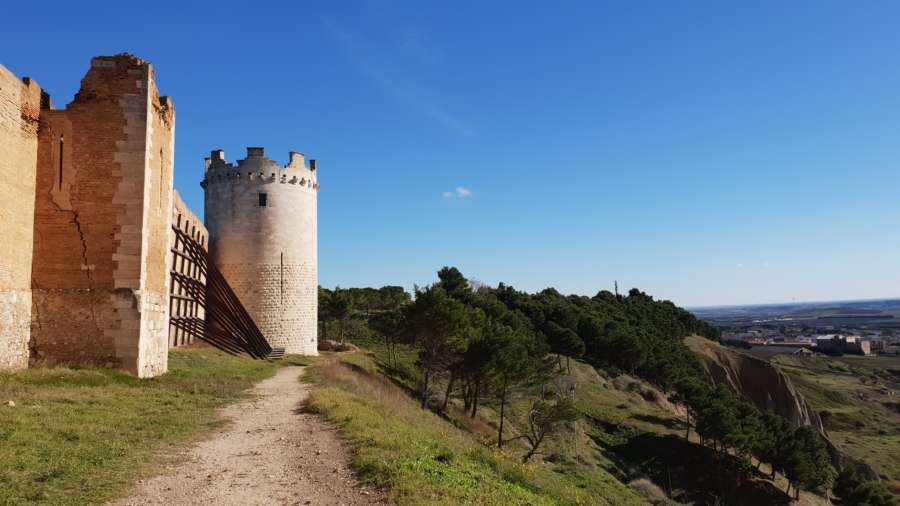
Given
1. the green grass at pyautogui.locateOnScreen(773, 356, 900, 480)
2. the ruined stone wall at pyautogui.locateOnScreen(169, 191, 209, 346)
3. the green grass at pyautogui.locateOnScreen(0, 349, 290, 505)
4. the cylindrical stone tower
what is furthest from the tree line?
A: the green grass at pyautogui.locateOnScreen(773, 356, 900, 480)

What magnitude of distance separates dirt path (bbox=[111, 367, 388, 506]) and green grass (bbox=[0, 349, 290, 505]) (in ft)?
1.47

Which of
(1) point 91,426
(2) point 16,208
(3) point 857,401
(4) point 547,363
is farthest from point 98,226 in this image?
(3) point 857,401

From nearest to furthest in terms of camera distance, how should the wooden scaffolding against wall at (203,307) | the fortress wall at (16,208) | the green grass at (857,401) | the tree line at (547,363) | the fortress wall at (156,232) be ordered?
the fortress wall at (16,208) < the fortress wall at (156,232) < the wooden scaffolding against wall at (203,307) < the tree line at (547,363) < the green grass at (857,401)

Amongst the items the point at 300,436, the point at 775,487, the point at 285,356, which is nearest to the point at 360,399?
the point at 300,436

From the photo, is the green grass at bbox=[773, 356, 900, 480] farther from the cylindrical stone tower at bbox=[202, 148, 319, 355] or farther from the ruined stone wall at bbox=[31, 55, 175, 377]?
the ruined stone wall at bbox=[31, 55, 175, 377]

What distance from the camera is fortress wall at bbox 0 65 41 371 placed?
1385cm

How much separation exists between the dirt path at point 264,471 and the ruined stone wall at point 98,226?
5.72 m

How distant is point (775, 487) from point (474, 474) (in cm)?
3769

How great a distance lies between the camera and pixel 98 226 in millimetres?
15602

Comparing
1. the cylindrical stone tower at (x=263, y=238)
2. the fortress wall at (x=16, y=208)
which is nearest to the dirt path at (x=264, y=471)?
the fortress wall at (x=16, y=208)

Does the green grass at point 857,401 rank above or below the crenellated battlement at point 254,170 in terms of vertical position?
below

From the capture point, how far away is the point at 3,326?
45.4 ft

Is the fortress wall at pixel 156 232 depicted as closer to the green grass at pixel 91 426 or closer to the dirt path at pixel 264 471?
the green grass at pixel 91 426

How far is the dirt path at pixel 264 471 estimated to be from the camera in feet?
22.6
